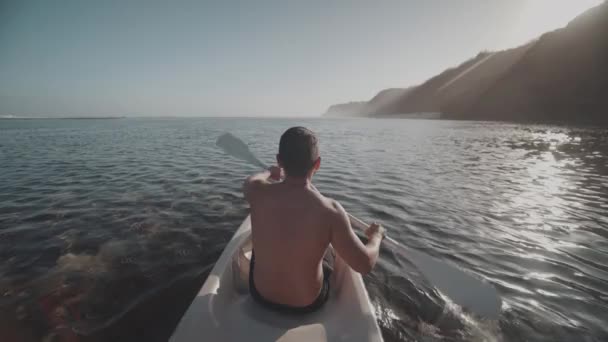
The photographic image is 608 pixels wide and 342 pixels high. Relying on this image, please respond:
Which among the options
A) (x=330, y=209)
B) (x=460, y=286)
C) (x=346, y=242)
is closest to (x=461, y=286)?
(x=460, y=286)

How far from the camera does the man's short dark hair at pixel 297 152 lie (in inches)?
80.4

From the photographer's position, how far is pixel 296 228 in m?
2.01

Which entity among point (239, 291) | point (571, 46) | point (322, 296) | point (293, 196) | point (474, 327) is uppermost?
point (571, 46)

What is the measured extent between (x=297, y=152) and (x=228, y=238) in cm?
428

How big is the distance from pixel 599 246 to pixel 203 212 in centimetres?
907

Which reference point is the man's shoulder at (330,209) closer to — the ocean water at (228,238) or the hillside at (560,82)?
the ocean water at (228,238)

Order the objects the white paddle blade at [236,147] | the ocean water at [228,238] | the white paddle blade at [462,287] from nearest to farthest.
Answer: the white paddle blade at [462,287]
the ocean water at [228,238]
the white paddle blade at [236,147]

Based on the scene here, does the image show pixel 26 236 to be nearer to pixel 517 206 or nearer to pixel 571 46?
pixel 517 206

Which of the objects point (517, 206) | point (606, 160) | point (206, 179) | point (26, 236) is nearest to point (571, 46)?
point (606, 160)

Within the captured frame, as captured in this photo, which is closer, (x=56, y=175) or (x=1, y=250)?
(x=1, y=250)

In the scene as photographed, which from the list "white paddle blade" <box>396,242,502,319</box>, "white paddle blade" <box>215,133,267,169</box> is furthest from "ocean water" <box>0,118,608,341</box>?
"white paddle blade" <box>215,133,267,169</box>

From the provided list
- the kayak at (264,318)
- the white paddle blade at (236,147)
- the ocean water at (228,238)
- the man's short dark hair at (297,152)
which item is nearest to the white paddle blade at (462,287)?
the ocean water at (228,238)

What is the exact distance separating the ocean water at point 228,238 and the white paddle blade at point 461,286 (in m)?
0.40

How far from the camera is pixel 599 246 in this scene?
5430mm
